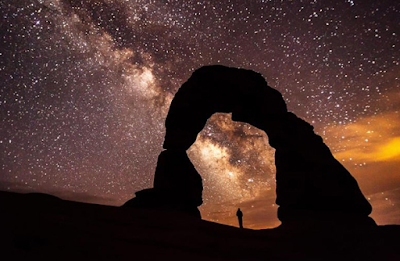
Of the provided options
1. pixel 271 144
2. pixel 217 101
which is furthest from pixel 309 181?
pixel 217 101

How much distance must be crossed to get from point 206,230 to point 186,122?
41.8ft

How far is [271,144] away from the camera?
18.0 metres

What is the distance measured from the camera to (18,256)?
3512 millimetres

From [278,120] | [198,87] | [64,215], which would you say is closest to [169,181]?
[198,87]

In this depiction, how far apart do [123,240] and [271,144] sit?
14814 millimetres

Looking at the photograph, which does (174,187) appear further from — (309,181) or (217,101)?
(309,181)

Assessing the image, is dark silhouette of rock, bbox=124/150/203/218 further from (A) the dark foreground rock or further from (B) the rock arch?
(A) the dark foreground rock

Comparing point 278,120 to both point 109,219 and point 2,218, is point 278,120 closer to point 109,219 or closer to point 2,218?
point 109,219

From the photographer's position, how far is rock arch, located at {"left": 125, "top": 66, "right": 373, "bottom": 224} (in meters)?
14.8

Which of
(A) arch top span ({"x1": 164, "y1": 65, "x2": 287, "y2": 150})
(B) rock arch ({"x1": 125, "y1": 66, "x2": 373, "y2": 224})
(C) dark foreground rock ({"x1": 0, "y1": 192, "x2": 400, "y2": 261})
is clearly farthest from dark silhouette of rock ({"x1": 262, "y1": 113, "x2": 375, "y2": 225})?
(C) dark foreground rock ({"x1": 0, "y1": 192, "x2": 400, "y2": 261})

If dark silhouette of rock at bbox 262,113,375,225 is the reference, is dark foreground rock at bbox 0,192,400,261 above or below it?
below

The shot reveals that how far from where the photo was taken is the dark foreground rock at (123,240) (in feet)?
13.2

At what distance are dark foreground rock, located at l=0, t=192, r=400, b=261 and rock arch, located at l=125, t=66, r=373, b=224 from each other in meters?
6.37

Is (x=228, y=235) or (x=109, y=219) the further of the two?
(x=228, y=235)
